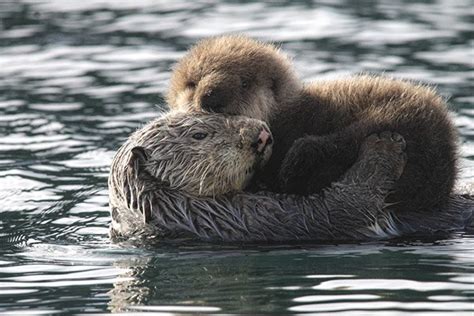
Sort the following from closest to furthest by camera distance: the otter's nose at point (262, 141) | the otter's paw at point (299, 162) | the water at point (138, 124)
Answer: the water at point (138, 124) < the otter's paw at point (299, 162) < the otter's nose at point (262, 141)

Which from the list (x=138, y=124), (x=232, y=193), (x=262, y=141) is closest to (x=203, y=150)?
(x=232, y=193)

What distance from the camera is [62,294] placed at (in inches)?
228

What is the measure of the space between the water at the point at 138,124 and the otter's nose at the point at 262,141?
55 centimetres

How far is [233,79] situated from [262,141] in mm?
415

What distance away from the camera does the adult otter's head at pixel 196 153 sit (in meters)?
6.46

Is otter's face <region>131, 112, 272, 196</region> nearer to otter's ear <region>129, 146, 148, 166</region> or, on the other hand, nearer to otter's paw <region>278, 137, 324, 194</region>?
otter's ear <region>129, 146, 148, 166</region>

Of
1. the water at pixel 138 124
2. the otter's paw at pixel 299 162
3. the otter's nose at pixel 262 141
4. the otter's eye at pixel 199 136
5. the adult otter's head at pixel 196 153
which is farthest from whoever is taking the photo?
the otter's eye at pixel 199 136

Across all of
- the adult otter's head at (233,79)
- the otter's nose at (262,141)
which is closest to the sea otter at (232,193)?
the otter's nose at (262,141)

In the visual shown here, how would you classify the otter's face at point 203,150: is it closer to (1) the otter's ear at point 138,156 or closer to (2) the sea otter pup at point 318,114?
(1) the otter's ear at point 138,156

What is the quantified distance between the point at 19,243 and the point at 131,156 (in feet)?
3.03

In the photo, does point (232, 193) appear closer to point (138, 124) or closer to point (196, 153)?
point (196, 153)

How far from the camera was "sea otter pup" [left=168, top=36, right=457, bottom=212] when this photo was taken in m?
6.42

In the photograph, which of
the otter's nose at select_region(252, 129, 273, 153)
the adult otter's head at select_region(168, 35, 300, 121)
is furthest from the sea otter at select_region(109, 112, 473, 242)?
the adult otter's head at select_region(168, 35, 300, 121)

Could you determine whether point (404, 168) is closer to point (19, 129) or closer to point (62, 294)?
point (62, 294)
